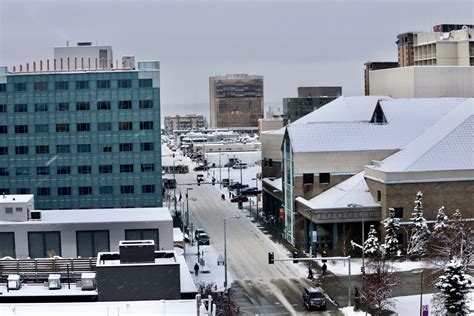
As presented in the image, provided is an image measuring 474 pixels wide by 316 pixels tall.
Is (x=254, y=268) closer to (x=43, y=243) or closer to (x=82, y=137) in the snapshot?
(x=43, y=243)

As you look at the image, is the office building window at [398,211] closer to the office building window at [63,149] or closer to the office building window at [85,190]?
the office building window at [85,190]

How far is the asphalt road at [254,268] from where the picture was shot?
183 ft

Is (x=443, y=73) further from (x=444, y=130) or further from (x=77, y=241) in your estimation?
(x=77, y=241)

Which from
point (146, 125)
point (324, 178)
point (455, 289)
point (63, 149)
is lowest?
point (455, 289)

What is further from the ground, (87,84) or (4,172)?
(87,84)

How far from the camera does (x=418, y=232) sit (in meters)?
70.8

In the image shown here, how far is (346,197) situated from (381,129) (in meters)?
14.3

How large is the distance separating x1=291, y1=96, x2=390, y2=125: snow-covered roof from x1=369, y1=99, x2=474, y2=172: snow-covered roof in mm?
13886

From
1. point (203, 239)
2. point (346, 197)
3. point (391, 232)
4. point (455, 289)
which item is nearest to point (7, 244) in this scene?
point (203, 239)

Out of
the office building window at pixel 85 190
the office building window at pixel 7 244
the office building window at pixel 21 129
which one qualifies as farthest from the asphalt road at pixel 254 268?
the office building window at pixel 21 129

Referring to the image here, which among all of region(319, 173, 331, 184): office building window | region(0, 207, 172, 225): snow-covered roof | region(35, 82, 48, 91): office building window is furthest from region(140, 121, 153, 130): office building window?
region(0, 207, 172, 225): snow-covered roof

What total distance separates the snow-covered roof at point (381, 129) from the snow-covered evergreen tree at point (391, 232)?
12.0 meters

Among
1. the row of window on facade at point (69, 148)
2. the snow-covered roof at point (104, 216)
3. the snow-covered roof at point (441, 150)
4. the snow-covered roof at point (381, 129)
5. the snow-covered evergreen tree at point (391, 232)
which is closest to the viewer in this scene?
the snow-covered roof at point (104, 216)

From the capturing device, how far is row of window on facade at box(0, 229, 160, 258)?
6169cm
